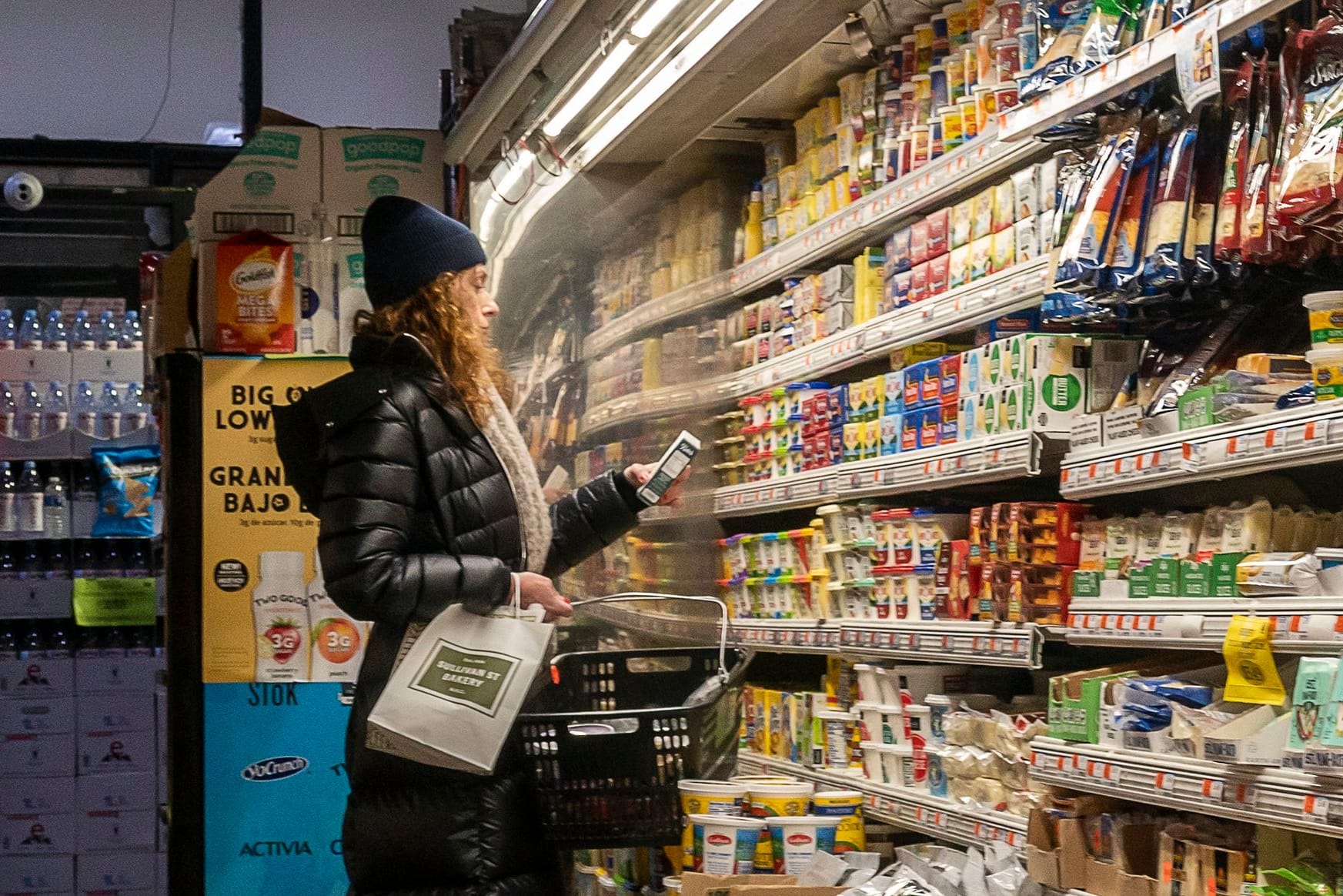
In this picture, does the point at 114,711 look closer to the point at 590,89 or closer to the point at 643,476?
the point at 590,89

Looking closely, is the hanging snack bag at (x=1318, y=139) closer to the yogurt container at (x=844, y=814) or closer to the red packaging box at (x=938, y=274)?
the red packaging box at (x=938, y=274)

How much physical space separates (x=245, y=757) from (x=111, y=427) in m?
3.28

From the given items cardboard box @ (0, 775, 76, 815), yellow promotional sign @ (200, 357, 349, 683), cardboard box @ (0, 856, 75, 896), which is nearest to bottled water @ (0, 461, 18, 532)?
cardboard box @ (0, 775, 76, 815)

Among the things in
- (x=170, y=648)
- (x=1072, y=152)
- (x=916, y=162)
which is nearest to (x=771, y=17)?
(x=916, y=162)

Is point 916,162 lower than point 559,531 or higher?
higher

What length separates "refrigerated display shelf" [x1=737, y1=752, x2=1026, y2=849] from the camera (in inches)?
129

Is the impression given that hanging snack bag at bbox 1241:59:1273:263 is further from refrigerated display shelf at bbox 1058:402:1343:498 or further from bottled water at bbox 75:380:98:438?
bottled water at bbox 75:380:98:438

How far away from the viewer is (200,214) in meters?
5.84

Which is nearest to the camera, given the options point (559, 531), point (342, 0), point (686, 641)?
point (559, 531)

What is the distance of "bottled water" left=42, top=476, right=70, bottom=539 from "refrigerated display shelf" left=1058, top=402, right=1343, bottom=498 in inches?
255

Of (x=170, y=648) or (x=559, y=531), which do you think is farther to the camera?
(x=170, y=648)

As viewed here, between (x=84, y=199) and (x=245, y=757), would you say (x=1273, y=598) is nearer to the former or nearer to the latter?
(x=245, y=757)

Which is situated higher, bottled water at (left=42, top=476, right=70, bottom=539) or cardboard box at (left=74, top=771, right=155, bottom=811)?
bottled water at (left=42, top=476, right=70, bottom=539)

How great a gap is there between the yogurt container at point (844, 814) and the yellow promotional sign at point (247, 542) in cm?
258
